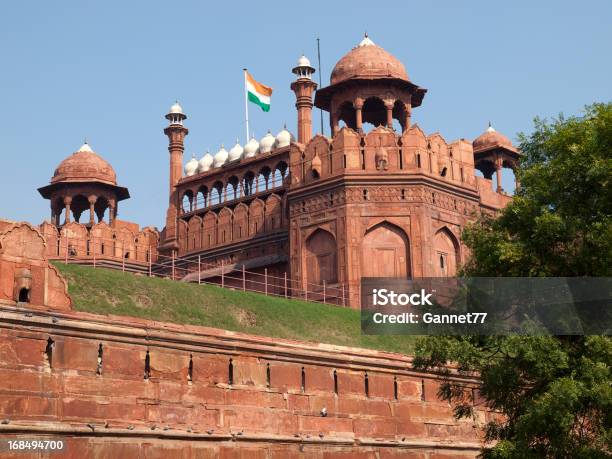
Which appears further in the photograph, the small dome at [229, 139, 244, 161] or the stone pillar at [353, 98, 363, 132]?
the small dome at [229, 139, 244, 161]

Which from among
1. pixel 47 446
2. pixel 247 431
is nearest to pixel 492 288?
pixel 247 431

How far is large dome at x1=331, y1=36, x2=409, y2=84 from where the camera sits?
28.7 metres

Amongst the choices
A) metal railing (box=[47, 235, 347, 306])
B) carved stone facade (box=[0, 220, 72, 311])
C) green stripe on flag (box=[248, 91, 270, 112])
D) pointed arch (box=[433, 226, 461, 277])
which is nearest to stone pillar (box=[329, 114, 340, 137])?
metal railing (box=[47, 235, 347, 306])

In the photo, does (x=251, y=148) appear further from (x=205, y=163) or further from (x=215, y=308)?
(x=215, y=308)

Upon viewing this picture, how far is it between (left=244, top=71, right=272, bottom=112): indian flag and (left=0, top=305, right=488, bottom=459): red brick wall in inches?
636

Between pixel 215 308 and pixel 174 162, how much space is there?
569 inches

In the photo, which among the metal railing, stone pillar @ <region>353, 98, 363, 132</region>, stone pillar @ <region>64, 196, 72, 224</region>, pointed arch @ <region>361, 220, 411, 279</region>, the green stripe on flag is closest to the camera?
pointed arch @ <region>361, 220, 411, 279</region>

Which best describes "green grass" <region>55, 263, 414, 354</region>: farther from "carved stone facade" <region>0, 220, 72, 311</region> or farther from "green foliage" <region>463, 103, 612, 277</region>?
"green foliage" <region>463, 103, 612, 277</region>

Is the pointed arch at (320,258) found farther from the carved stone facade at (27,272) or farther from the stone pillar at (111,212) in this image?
the carved stone facade at (27,272)

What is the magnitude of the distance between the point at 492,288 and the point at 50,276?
6207 mm

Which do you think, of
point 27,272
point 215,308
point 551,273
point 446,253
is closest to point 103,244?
point 446,253

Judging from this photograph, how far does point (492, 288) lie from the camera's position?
15.2 metres

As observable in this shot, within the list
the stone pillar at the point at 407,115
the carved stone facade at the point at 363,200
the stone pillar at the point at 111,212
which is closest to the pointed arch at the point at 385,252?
the carved stone facade at the point at 363,200

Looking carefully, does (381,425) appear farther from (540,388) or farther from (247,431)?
(540,388)
